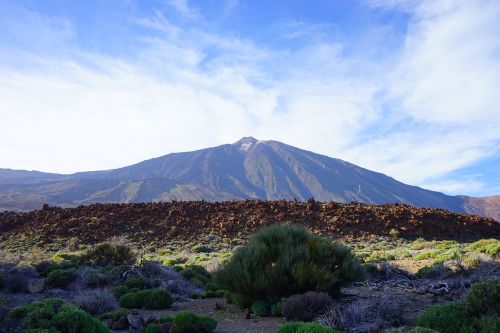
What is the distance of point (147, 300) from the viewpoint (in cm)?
1030

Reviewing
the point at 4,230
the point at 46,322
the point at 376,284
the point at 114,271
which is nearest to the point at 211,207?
the point at 4,230

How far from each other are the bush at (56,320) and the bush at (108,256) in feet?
27.4

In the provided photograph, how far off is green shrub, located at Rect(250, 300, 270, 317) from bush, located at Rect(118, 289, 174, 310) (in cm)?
218

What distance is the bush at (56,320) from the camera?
653 centimetres

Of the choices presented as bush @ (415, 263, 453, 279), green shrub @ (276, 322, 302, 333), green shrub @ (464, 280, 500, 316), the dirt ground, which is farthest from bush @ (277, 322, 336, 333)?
bush @ (415, 263, 453, 279)

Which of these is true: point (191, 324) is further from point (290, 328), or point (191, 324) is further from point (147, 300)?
point (147, 300)

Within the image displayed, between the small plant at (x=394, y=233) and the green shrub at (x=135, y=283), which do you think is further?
the small plant at (x=394, y=233)

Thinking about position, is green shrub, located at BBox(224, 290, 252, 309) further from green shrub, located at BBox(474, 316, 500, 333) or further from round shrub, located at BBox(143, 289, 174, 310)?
green shrub, located at BBox(474, 316, 500, 333)

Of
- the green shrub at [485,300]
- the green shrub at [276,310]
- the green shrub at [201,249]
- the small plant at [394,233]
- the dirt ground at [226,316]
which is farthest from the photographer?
the small plant at [394,233]

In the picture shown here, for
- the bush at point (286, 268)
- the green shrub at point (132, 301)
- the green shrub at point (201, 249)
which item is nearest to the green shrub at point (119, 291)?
the green shrub at point (132, 301)

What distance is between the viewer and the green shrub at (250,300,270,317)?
29.9 feet

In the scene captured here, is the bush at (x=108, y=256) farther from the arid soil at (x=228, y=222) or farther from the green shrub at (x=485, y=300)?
the green shrub at (x=485, y=300)

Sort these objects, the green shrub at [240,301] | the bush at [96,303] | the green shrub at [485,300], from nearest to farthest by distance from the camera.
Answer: the green shrub at [485,300], the bush at [96,303], the green shrub at [240,301]

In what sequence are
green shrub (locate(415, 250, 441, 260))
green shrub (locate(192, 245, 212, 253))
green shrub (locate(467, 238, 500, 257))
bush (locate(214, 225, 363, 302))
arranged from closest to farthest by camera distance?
bush (locate(214, 225, 363, 302)) < green shrub (locate(467, 238, 500, 257)) < green shrub (locate(415, 250, 441, 260)) < green shrub (locate(192, 245, 212, 253))
